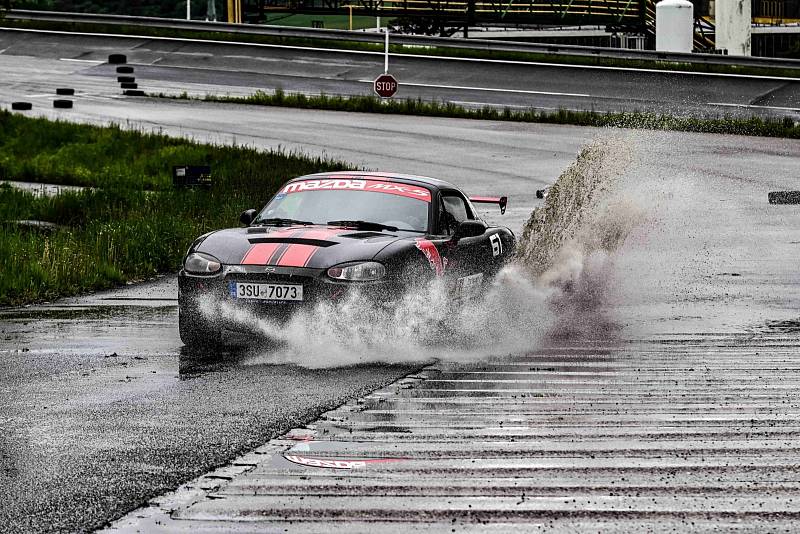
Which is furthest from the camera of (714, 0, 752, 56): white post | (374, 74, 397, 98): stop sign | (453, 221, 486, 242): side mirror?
(714, 0, 752, 56): white post

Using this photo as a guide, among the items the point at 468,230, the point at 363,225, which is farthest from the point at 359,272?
the point at 468,230

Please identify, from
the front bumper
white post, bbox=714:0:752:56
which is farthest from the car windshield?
white post, bbox=714:0:752:56

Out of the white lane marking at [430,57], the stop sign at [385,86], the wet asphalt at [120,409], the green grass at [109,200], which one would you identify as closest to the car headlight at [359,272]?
the wet asphalt at [120,409]

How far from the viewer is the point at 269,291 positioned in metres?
10.8

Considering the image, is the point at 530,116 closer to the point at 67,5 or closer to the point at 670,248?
the point at 670,248

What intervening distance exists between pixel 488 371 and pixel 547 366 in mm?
466

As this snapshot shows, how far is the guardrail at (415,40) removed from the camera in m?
37.5

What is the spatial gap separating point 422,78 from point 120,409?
30556 mm

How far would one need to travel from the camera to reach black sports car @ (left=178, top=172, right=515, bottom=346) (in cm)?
1077

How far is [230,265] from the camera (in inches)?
432

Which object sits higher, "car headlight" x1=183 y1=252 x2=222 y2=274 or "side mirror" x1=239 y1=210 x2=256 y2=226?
"side mirror" x1=239 y1=210 x2=256 y2=226

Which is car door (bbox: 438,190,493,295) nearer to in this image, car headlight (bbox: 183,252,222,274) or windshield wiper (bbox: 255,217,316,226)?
windshield wiper (bbox: 255,217,316,226)

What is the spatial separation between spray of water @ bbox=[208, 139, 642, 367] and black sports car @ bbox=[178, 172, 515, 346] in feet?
0.40

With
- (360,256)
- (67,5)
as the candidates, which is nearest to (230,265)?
(360,256)
